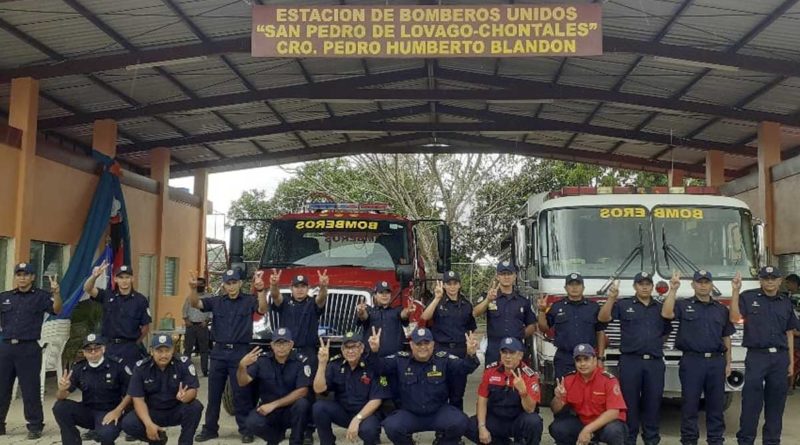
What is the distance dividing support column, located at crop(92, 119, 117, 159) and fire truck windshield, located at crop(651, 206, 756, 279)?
1097 cm

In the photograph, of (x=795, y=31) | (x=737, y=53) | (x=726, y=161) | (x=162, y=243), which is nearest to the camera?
(x=795, y=31)

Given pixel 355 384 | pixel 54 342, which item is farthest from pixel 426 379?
pixel 54 342

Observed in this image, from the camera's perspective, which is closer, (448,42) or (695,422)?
(695,422)

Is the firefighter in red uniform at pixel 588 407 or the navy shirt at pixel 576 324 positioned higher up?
the navy shirt at pixel 576 324

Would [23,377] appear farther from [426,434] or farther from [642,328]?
[642,328]

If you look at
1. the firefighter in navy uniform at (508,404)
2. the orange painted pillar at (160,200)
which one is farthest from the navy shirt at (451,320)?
the orange painted pillar at (160,200)

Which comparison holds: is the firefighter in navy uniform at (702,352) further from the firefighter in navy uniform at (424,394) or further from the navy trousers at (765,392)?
the firefighter in navy uniform at (424,394)

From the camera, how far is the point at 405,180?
2864cm

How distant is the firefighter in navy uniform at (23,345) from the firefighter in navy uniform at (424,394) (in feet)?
11.6

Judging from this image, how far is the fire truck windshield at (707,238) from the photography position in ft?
26.1

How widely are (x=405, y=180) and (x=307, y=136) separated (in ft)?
33.0

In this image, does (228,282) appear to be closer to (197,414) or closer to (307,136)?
(197,414)

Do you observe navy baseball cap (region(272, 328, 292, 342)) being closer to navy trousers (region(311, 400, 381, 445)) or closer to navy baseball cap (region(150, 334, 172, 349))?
navy trousers (region(311, 400, 381, 445))

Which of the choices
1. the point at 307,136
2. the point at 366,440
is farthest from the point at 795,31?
the point at 307,136
